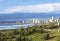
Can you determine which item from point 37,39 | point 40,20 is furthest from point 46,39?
point 40,20

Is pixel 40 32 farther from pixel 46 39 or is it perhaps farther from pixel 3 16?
pixel 3 16

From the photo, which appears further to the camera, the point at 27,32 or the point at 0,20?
the point at 0,20

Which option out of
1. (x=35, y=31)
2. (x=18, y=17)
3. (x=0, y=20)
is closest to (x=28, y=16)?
(x=18, y=17)

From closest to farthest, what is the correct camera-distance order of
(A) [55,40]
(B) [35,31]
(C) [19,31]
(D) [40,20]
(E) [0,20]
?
(A) [55,40], (C) [19,31], (B) [35,31], (E) [0,20], (D) [40,20]

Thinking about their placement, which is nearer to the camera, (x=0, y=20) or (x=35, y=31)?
(x=35, y=31)

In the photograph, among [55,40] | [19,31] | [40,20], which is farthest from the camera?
[40,20]

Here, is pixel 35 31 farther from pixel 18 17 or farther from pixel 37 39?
pixel 18 17

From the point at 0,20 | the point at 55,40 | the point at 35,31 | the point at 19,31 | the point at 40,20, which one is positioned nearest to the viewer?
the point at 55,40

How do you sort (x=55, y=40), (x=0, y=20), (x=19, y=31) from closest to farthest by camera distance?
(x=55, y=40) < (x=19, y=31) < (x=0, y=20)

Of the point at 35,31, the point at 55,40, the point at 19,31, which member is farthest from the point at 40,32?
the point at 55,40
